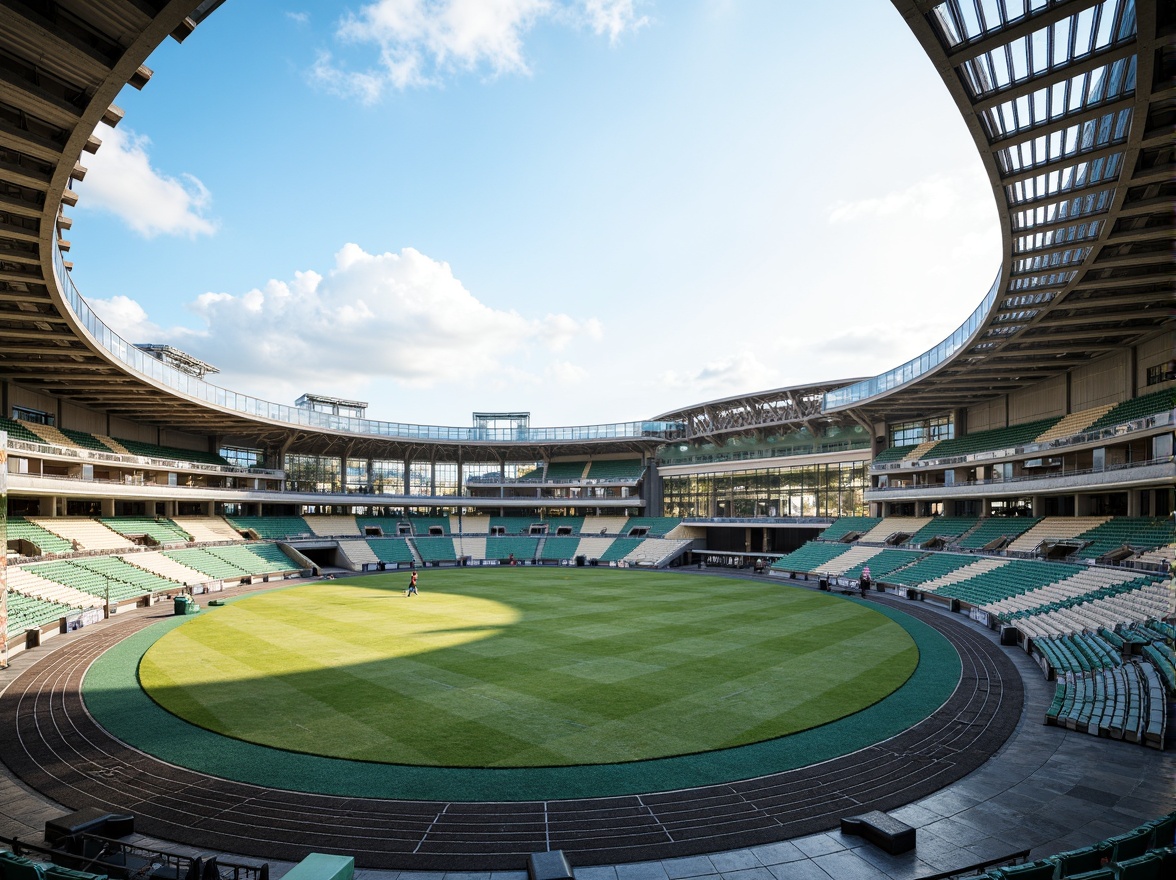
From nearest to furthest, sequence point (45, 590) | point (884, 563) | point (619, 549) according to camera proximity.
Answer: point (45, 590) < point (884, 563) < point (619, 549)

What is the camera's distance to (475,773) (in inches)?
537

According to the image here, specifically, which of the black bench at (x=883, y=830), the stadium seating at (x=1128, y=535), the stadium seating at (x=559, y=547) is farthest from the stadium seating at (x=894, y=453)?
the black bench at (x=883, y=830)

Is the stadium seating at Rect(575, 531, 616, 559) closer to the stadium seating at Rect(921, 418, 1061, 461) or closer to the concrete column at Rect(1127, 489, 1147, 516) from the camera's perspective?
the stadium seating at Rect(921, 418, 1061, 461)

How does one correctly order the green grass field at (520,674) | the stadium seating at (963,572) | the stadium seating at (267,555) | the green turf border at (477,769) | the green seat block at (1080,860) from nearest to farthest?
1. the green seat block at (1080,860)
2. the green turf border at (477,769)
3. the green grass field at (520,674)
4. the stadium seating at (963,572)
5. the stadium seating at (267,555)

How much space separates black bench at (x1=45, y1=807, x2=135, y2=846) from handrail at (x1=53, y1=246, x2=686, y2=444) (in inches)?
745

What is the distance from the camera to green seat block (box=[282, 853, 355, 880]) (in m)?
8.48

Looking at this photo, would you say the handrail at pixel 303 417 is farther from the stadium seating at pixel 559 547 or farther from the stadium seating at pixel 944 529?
the stadium seating at pixel 944 529

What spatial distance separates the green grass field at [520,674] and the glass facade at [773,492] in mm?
25596

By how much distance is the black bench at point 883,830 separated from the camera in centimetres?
1026

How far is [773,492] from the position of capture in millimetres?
65812

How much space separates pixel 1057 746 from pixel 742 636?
44.6 ft

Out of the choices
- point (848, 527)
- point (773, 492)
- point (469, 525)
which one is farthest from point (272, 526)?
point (848, 527)

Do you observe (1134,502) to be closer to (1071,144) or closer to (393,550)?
(1071,144)

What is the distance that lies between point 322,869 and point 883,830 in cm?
922
